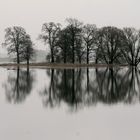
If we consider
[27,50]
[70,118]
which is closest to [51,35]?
[27,50]

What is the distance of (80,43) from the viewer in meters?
75.7

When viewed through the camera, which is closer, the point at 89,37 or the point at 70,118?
the point at 70,118

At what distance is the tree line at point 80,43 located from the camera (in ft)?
247

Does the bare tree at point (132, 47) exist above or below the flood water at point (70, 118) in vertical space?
above

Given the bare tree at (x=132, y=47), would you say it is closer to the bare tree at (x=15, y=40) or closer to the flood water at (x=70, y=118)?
the bare tree at (x=15, y=40)

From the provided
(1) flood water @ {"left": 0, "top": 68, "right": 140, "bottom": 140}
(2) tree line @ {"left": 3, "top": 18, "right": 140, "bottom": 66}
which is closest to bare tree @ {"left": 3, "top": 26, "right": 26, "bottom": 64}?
(2) tree line @ {"left": 3, "top": 18, "right": 140, "bottom": 66}

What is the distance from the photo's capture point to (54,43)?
76062mm

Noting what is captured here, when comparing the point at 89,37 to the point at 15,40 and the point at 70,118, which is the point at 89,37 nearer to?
the point at 15,40

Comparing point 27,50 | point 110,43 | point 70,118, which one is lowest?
point 70,118

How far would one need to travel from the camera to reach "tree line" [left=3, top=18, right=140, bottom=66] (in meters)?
75.2

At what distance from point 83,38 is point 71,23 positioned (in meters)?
4.80

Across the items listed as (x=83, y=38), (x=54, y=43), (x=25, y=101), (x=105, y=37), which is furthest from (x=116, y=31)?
(x=25, y=101)

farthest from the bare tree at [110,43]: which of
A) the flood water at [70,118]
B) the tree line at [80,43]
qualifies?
the flood water at [70,118]

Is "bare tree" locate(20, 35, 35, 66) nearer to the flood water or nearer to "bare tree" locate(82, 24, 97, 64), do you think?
"bare tree" locate(82, 24, 97, 64)
